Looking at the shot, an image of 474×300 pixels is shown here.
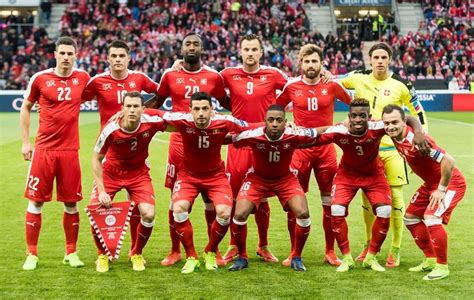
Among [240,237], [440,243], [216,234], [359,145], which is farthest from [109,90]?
[440,243]

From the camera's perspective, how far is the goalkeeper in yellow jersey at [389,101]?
28.2 feet

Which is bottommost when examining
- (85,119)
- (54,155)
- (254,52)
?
(85,119)

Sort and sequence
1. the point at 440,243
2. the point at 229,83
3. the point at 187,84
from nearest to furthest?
1. the point at 440,243
2. the point at 187,84
3. the point at 229,83

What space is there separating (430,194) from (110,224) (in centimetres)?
326

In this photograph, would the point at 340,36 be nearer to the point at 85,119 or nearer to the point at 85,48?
the point at 85,48

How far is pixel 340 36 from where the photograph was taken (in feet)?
130

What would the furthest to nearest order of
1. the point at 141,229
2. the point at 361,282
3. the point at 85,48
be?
the point at 85,48
the point at 141,229
the point at 361,282

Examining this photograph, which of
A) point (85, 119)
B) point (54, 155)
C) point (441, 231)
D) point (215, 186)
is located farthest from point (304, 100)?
point (85, 119)

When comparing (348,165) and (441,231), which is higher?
(348,165)

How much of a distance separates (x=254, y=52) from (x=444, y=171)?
8.47 ft

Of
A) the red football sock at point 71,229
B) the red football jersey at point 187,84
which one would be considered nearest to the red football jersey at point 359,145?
the red football jersey at point 187,84

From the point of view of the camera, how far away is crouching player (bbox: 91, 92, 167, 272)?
8.06 m

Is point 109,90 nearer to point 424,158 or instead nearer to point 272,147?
point 272,147

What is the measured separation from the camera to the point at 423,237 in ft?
26.7
